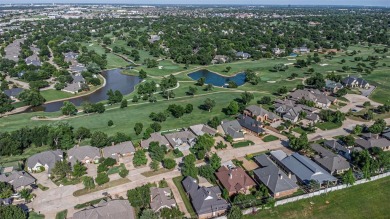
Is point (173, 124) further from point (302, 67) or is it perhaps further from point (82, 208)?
point (302, 67)

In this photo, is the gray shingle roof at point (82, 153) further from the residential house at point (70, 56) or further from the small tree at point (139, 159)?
the residential house at point (70, 56)

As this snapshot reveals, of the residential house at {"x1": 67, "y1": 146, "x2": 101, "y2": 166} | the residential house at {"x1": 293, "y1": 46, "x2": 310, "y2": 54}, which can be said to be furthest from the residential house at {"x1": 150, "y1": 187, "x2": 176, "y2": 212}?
the residential house at {"x1": 293, "y1": 46, "x2": 310, "y2": 54}

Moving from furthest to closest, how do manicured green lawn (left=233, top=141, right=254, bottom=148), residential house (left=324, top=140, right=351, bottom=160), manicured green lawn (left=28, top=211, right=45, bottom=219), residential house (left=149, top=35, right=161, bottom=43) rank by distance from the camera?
residential house (left=149, top=35, right=161, bottom=43), manicured green lawn (left=233, top=141, right=254, bottom=148), residential house (left=324, top=140, right=351, bottom=160), manicured green lawn (left=28, top=211, right=45, bottom=219)

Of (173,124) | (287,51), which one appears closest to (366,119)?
(173,124)

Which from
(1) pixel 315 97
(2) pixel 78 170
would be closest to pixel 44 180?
(2) pixel 78 170

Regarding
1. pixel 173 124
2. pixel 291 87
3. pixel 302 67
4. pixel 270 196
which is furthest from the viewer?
pixel 302 67

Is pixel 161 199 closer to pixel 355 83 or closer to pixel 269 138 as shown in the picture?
pixel 269 138

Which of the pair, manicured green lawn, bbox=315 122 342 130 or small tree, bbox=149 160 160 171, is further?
manicured green lawn, bbox=315 122 342 130

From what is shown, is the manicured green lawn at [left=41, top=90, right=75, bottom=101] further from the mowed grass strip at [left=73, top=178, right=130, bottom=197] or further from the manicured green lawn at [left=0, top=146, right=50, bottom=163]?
the mowed grass strip at [left=73, top=178, right=130, bottom=197]
